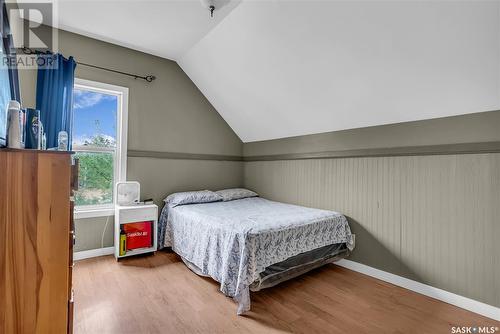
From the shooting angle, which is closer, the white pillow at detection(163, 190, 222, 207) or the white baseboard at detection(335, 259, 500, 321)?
the white baseboard at detection(335, 259, 500, 321)

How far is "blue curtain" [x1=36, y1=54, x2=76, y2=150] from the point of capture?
2.66 metres

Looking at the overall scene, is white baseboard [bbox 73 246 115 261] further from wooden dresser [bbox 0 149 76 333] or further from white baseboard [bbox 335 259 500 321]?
white baseboard [bbox 335 259 500 321]

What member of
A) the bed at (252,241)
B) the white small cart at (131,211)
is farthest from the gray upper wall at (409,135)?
the white small cart at (131,211)

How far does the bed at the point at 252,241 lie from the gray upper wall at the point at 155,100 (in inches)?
43.6

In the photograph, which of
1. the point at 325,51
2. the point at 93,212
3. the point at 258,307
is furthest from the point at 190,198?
the point at 325,51

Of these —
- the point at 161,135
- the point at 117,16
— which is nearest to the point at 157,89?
the point at 161,135

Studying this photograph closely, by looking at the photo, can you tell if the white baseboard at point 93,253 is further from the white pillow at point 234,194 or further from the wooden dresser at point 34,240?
the wooden dresser at point 34,240

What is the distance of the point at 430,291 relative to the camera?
2287 mm

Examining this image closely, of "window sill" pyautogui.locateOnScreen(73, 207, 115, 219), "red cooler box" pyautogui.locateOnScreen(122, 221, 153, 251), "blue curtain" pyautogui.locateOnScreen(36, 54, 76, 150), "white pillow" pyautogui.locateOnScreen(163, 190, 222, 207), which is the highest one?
"blue curtain" pyautogui.locateOnScreen(36, 54, 76, 150)

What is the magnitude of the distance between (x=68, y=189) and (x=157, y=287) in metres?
1.56

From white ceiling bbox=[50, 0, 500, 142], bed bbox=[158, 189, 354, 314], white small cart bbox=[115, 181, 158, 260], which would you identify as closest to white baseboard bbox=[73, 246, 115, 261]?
white small cart bbox=[115, 181, 158, 260]

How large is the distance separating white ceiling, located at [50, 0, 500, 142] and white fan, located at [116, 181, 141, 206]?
183 centimetres

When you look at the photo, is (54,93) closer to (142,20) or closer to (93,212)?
(142,20)

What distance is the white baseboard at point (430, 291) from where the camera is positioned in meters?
→ 1.99
